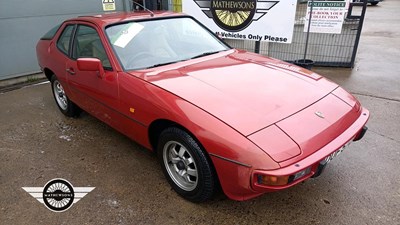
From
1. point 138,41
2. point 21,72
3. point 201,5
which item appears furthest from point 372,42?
point 21,72

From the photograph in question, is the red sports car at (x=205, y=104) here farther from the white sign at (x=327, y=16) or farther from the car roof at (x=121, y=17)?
the white sign at (x=327, y=16)

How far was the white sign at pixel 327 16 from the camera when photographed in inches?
223

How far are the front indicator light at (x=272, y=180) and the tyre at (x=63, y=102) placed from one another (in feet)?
10.1

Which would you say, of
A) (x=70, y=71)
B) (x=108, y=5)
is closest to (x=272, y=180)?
(x=70, y=71)

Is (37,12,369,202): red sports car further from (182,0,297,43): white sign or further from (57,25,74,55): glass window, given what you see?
(182,0,297,43): white sign

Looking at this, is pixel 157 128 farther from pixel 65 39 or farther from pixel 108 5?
pixel 108 5

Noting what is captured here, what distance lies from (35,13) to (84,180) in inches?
169

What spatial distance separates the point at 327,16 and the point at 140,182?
188 inches

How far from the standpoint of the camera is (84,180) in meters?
2.93

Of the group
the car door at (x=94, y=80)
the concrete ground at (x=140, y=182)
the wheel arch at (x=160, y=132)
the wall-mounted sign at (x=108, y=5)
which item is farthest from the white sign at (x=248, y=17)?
the wheel arch at (x=160, y=132)

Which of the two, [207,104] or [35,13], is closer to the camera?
[207,104]

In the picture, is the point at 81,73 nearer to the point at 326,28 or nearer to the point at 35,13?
the point at 35,13

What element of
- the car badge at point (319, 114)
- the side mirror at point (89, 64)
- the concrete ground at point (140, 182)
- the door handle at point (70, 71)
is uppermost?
the side mirror at point (89, 64)

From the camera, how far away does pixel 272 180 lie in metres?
1.93
